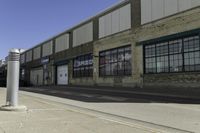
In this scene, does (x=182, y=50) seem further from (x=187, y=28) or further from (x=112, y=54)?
(x=112, y=54)

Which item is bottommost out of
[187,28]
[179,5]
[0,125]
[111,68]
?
[0,125]

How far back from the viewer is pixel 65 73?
187 feet

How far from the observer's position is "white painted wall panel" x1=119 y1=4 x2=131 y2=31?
126 ft

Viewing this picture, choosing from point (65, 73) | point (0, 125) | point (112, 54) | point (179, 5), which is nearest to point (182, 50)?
point (179, 5)

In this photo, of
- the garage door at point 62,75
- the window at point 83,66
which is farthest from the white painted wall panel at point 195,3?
the garage door at point 62,75

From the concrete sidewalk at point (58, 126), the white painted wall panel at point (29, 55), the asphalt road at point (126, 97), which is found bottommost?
the concrete sidewalk at point (58, 126)

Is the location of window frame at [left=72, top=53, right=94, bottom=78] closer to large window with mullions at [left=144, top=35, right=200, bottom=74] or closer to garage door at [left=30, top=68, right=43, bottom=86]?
large window with mullions at [left=144, top=35, right=200, bottom=74]

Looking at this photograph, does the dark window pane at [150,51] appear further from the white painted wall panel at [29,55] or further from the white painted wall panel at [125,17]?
the white painted wall panel at [29,55]

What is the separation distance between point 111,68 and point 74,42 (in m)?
13.2

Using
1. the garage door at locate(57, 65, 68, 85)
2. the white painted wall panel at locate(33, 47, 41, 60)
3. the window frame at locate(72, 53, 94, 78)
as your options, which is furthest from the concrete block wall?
the white painted wall panel at locate(33, 47, 41, 60)

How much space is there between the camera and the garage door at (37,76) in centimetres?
7012

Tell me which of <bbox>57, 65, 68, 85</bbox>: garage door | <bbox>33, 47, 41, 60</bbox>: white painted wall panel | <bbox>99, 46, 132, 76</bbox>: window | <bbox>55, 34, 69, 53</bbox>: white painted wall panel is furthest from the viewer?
<bbox>33, 47, 41, 60</bbox>: white painted wall panel

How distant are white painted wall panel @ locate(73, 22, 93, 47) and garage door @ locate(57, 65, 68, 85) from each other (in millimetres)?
5766

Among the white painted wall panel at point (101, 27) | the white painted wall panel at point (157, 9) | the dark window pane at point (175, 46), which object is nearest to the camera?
the dark window pane at point (175, 46)
